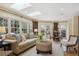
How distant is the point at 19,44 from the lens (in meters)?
3.05

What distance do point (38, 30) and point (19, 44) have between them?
64cm

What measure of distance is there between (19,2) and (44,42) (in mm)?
1298

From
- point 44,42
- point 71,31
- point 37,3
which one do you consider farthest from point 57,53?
point 37,3

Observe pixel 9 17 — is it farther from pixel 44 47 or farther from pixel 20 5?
pixel 44 47

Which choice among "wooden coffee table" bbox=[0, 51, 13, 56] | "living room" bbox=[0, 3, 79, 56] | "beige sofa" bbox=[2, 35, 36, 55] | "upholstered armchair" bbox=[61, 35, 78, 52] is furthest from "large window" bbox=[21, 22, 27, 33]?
"upholstered armchair" bbox=[61, 35, 78, 52]

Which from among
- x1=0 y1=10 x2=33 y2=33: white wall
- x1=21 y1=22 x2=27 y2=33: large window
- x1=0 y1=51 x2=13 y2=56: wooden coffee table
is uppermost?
x1=0 y1=10 x2=33 y2=33: white wall

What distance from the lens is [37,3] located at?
267 centimetres

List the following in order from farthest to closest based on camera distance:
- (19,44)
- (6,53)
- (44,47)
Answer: (44,47), (19,44), (6,53)

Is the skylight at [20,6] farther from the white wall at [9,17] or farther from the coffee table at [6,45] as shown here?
the coffee table at [6,45]

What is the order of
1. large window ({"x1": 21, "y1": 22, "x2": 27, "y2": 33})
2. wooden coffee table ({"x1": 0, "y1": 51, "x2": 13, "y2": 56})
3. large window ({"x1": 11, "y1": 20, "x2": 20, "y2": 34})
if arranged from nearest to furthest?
1. wooden coffee table ({"x1": 0, "y1": 51, "x2": 13, "y2": 56})
2. large window ({"x1": 11, "y1": 20, "x2": 20, "y2": 34})
3. large window ({"x1": 21, "y1": 22, "x2": 27, "y2": 33})

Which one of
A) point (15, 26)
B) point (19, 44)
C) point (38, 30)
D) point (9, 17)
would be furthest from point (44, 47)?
point (9, 17)

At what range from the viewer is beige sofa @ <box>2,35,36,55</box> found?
2905 millimetres

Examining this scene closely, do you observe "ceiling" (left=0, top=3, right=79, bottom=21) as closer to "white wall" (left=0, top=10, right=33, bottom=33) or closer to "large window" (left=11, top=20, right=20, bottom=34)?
"white wall" (left=0, top=10, right=33, bottom=33)

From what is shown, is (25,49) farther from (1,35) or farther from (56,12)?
(56,12)
